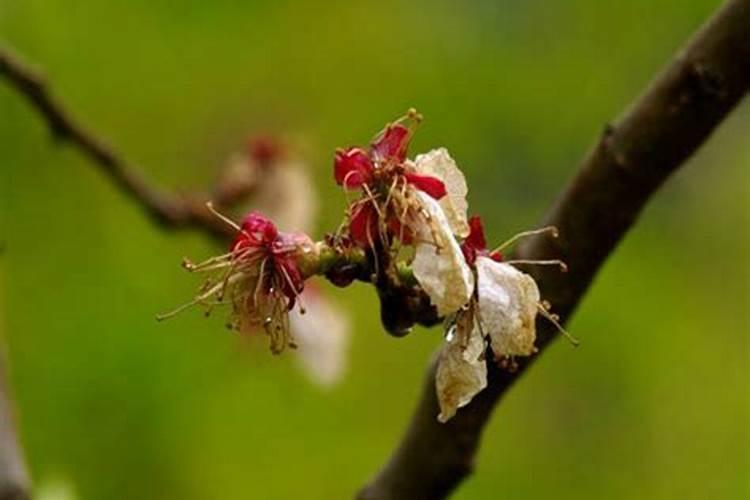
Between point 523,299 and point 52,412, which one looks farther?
point 52,412

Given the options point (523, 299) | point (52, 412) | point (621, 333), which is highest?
point (523, 299)

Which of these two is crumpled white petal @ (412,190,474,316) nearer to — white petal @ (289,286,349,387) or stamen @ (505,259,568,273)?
stamen @ (505,259,568,273)

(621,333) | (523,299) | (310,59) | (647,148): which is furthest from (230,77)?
(523,299)

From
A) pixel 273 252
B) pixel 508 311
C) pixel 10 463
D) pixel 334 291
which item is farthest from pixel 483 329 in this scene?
pixel 334 291

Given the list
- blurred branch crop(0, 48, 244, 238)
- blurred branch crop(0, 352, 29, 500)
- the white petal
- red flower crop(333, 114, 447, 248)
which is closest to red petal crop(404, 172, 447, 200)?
red flower crop(333, 114, 447, 248)

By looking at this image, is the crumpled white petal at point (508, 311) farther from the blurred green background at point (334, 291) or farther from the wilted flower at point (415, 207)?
the blurred green background at point (334, 291)

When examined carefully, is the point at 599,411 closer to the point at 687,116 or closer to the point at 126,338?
the point at 126,338
